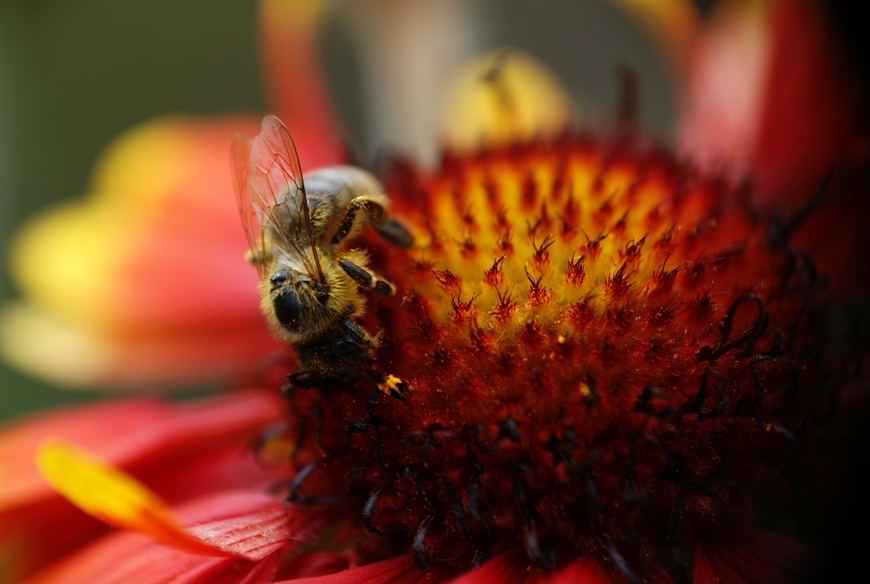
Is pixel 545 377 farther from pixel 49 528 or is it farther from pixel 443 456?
pixel 49 528

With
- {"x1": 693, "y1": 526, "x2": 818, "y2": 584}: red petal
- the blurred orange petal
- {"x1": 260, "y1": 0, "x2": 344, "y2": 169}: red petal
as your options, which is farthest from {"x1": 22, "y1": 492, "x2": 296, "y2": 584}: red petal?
{"x1": 260, "y1": 0, "x2": 344, "y2": 169}: red petal

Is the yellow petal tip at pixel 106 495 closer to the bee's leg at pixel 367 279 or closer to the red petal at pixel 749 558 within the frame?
the bee's leg at pixel 367 279

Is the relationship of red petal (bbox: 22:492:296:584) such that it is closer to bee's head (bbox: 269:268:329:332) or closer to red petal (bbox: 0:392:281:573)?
red petal (bbox: 0:392:281:573)

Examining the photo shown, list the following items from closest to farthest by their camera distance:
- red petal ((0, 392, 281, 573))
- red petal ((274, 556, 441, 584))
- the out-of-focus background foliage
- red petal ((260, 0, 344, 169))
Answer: red petal ((274, 556, 441, 584)), red petal ((0, 392, 281, 573)), red petal ((260, 0, 344, 169)), the out-of-focus background foliage

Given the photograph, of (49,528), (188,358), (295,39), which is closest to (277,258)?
(49,528)

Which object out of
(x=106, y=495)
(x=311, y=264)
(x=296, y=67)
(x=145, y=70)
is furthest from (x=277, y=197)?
(x=145, y=70)

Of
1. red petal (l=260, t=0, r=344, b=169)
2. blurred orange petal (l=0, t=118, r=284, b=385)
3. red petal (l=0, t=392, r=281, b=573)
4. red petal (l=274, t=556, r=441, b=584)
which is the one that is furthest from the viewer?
red petal (l=260, t=0, r=344, b=169)

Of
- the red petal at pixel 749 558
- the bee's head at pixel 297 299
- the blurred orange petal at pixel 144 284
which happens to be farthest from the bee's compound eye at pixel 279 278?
the blurred orange petal at pixel 144 284
